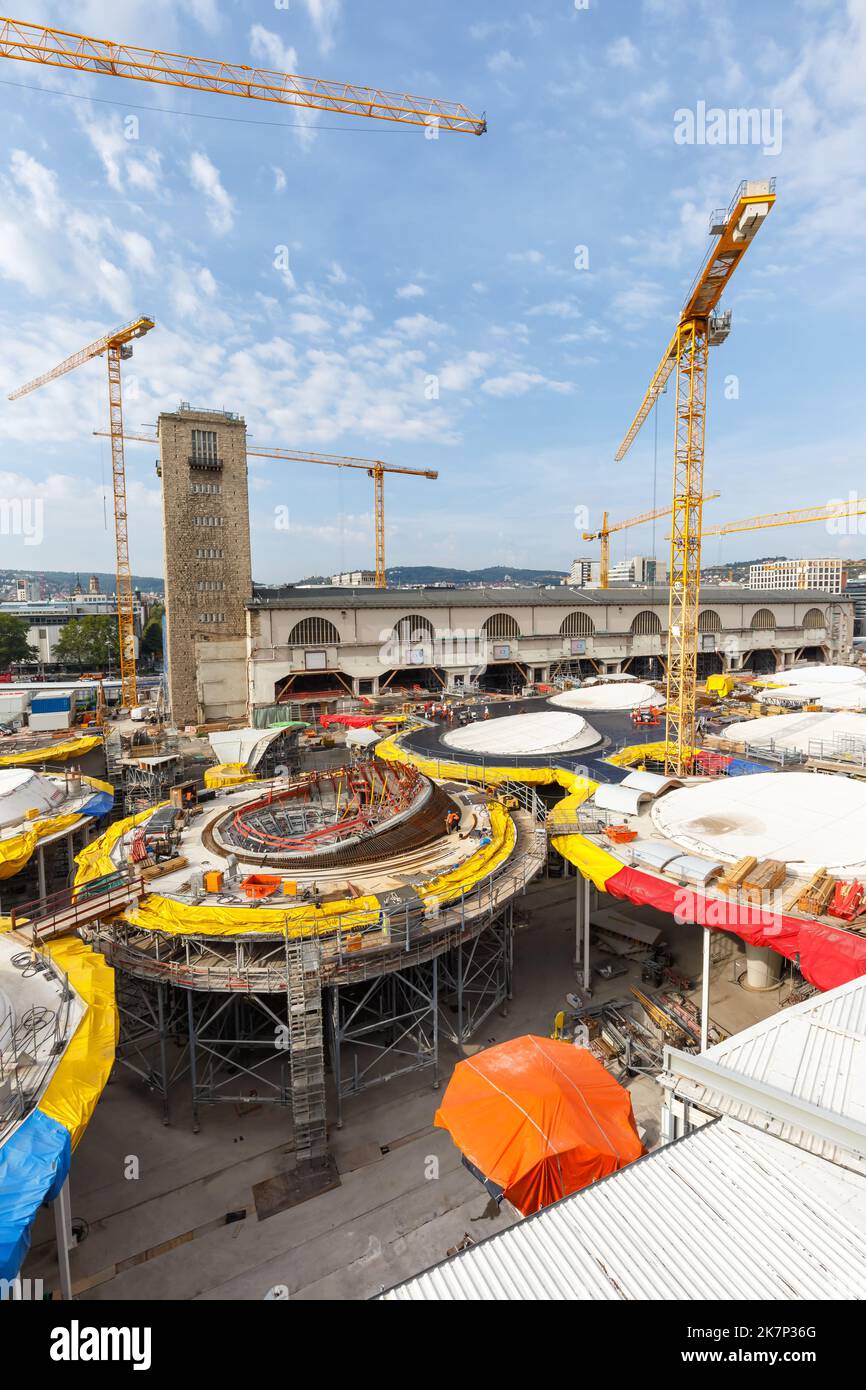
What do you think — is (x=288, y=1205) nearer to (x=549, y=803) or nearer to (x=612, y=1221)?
(x=612, y=1221)

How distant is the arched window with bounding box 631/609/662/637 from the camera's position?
7825 centimetres

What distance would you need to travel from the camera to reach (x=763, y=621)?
8638 centimetres

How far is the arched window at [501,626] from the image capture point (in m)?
70.6

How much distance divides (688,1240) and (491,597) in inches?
2631

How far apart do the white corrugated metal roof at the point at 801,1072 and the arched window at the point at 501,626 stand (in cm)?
5979

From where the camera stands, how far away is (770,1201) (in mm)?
8484

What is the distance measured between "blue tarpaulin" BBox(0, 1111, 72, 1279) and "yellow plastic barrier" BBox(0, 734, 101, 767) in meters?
34.6

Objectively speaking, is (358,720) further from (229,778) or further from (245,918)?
(245,918)

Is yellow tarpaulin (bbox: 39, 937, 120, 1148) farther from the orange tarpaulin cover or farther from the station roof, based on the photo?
the station roof

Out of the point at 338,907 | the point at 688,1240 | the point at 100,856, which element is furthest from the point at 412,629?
the point at 688,1240
